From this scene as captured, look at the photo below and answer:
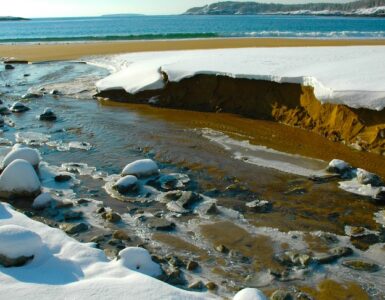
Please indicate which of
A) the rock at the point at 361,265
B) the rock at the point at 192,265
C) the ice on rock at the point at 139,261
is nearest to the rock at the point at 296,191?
the rock at the point at 361,265

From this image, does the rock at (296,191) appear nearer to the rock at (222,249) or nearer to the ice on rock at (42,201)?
the rock at (222,249)

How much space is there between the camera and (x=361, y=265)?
18.4 ft

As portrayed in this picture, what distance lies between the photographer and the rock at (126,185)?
7.92 m

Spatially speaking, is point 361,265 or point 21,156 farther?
point 21,156

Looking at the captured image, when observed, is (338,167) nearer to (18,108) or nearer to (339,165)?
(339,165)

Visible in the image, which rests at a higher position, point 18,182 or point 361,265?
point 18,182

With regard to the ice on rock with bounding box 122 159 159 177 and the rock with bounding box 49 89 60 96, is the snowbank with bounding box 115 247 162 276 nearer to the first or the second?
the ice on rock with bounding box 122 159 159 177

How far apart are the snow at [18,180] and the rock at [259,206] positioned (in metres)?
3.61

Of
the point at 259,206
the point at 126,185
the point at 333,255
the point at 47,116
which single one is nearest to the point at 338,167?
the point at 259,206

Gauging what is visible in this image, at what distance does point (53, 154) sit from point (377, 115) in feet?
22.6

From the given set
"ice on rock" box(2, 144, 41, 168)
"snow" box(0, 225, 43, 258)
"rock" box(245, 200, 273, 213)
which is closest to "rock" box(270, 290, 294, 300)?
"rock" box(245, 200, 273, 213)

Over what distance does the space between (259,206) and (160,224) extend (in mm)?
1631

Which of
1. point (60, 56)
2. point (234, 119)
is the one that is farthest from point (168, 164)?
point (60, 56)

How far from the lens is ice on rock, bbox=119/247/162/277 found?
5.18m
